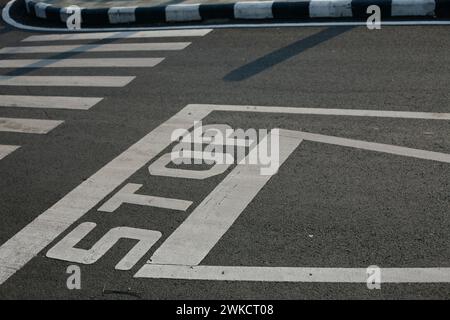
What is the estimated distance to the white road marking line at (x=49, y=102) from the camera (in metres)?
8.18

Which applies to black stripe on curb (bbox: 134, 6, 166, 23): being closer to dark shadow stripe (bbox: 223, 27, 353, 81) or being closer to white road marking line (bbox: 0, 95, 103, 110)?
dark shadow stripe (bbox: 223, 27, 353, 81)

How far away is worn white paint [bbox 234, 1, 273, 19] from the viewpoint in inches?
422

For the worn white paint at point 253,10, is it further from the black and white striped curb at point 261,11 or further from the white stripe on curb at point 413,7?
the white stripe on curb at point 413,7

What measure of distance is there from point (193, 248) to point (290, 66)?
4054 millimetres

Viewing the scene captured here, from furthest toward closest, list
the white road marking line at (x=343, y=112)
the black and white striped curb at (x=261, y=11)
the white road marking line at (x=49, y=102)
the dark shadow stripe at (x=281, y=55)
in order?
the black and white striped curb at (x=261, y=11) → the dark shadow stripe at (x=281, y=55) → the white road marking line at (x=49, y=102) → the white road marking line at (x=343, y=112)

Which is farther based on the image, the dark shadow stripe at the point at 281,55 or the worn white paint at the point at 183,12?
the worn white paint at the point at 183,12

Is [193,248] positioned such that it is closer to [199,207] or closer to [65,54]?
[199,207]

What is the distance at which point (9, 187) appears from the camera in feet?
20.5

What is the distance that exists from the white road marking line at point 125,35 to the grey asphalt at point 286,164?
1.75 feet

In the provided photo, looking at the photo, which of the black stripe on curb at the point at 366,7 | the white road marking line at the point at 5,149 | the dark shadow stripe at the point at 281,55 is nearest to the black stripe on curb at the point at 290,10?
the black stripe on curb at the point at 366,7

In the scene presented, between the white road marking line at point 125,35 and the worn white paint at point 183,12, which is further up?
the worn white paint at point 183,12
